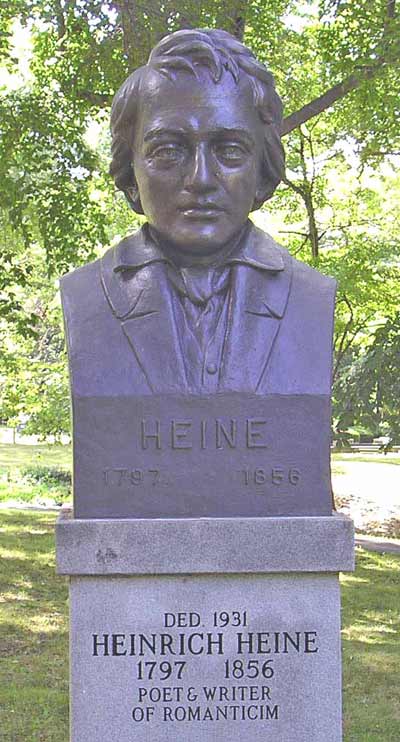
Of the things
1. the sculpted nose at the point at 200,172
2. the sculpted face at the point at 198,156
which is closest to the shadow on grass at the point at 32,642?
the sculpted face at the point at 198,156

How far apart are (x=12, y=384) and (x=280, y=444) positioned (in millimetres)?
9537

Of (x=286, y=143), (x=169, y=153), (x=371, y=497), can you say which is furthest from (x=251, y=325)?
(x=371, y=497)

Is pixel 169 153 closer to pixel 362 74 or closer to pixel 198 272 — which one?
pixel 198 272

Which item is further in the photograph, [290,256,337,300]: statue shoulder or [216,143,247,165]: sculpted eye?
[290,256,337,300]: statue shoulder

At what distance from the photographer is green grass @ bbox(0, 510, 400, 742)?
5945 mm

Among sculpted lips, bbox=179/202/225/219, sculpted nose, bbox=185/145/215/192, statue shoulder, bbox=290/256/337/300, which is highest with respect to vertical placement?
sculpted nose, bbox=185/145/215/192

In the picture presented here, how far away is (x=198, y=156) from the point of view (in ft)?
11.7

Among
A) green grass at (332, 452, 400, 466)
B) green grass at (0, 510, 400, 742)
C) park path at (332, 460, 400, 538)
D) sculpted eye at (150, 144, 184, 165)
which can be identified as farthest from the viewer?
green grass at (332, 452, 400, 466)

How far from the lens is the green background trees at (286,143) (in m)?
8.71

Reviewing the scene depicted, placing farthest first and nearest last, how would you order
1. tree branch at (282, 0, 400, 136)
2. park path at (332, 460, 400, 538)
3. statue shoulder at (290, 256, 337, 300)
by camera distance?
park path at (332, 460, 400, 538) → tree branch at (282, 0, 400, 136) → statue shoulder at (290, 256, 337, 300)

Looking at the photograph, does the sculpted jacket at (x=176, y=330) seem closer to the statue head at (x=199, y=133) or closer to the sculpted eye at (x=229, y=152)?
the statue head at (x=199, y=133)

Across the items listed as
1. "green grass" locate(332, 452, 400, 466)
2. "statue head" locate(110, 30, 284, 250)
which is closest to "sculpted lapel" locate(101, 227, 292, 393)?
"statue head" locate(110, 30, 284, 250)

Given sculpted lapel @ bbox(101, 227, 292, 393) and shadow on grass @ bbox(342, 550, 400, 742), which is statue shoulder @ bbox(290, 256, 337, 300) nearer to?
sculpted lapel @ bbox(101, 227, 292, 393)

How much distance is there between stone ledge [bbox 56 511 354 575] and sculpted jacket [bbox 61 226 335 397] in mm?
495
